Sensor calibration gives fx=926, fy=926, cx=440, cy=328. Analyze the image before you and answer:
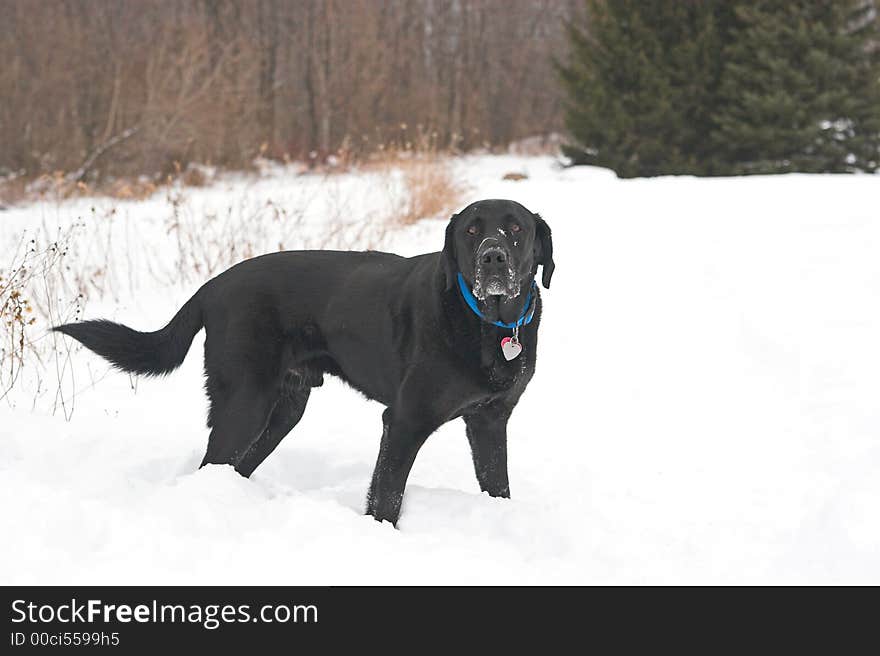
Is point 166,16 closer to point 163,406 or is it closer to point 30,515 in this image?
point 163,406

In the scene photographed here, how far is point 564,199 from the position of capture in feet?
30.9

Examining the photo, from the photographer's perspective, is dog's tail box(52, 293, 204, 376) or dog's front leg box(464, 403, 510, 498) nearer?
dog's front leg box(464, 403, 510, 498)

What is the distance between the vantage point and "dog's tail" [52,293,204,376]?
11.9ft

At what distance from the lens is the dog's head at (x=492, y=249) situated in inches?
120

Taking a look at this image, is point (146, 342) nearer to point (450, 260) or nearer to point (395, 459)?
point (395, 459)

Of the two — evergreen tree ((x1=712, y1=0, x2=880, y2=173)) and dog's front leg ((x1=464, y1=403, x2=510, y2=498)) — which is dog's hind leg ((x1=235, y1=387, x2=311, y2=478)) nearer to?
dog's front leg ((x1=464, y1=403, x2=510, y2=498))

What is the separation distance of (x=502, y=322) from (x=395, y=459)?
0.60 metres

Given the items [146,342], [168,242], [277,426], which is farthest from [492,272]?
[168,242]

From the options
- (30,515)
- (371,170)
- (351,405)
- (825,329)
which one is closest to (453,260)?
(30,515)

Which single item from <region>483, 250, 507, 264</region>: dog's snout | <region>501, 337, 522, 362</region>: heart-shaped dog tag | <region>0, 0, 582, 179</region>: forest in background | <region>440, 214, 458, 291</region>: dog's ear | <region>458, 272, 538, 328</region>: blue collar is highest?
<region>483, 250, 507, 264</region>: dog's snout

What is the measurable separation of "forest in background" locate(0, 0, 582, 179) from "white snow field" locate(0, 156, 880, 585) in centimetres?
605

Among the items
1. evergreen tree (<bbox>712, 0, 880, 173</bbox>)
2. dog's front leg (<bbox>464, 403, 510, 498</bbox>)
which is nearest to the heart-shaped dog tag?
dog's front leg (<bbox>464, 403, 510, 498</bbox>)

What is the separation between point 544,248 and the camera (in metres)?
3.44

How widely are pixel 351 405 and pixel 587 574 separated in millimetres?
2592
